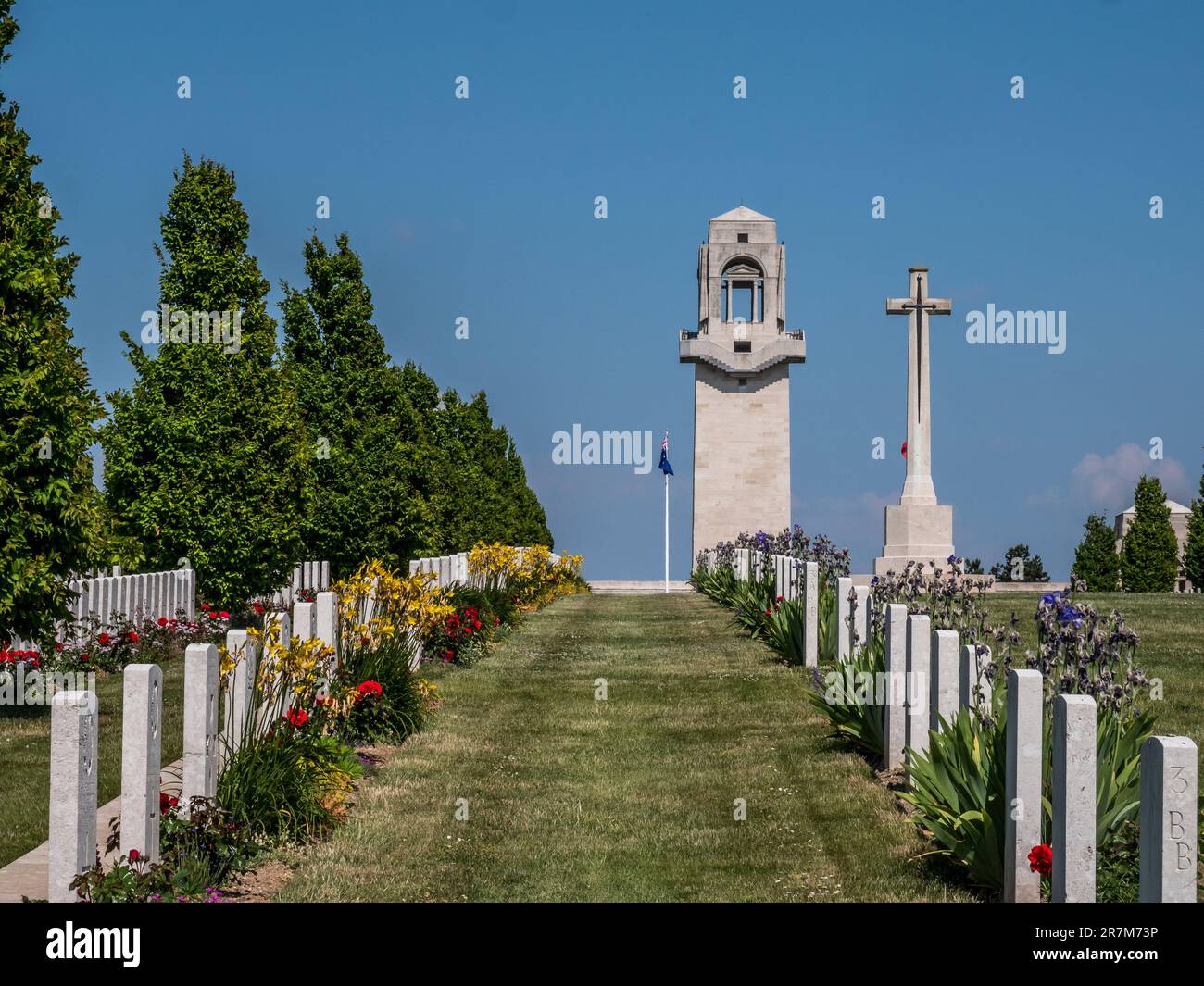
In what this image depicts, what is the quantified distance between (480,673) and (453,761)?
5.21 metres

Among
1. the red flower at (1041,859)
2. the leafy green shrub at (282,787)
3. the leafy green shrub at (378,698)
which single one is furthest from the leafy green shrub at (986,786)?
the leafy green shrub at (378,698)

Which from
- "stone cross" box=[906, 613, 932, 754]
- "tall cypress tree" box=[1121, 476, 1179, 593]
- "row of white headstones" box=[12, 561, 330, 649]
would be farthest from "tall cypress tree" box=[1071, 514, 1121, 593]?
"stone cross" box=[906, 613, 932, 754]

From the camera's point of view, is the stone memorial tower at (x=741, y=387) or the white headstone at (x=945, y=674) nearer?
the white headstone at (x=945, y=674)

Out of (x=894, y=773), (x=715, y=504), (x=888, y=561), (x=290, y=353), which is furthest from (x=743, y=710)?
(x=715, y=504)

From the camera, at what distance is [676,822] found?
33.8ft

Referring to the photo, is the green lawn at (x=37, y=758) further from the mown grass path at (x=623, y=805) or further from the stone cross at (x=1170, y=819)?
the stone cross at (x=1170, y=819)

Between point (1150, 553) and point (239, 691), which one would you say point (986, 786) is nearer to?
point (239, 691)

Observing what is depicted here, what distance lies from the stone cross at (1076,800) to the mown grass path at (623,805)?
4.79 feet

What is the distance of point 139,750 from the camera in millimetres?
7602

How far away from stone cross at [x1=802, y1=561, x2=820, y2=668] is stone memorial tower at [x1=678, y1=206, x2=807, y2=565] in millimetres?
35210

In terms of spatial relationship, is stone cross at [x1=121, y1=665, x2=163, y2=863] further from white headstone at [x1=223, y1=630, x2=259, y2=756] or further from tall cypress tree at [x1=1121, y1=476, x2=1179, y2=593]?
tall cypress tree at [x1=1121, y1=476, x2=1179, y2=593]

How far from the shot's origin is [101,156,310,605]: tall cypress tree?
77.9 ft

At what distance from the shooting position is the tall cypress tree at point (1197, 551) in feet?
139
